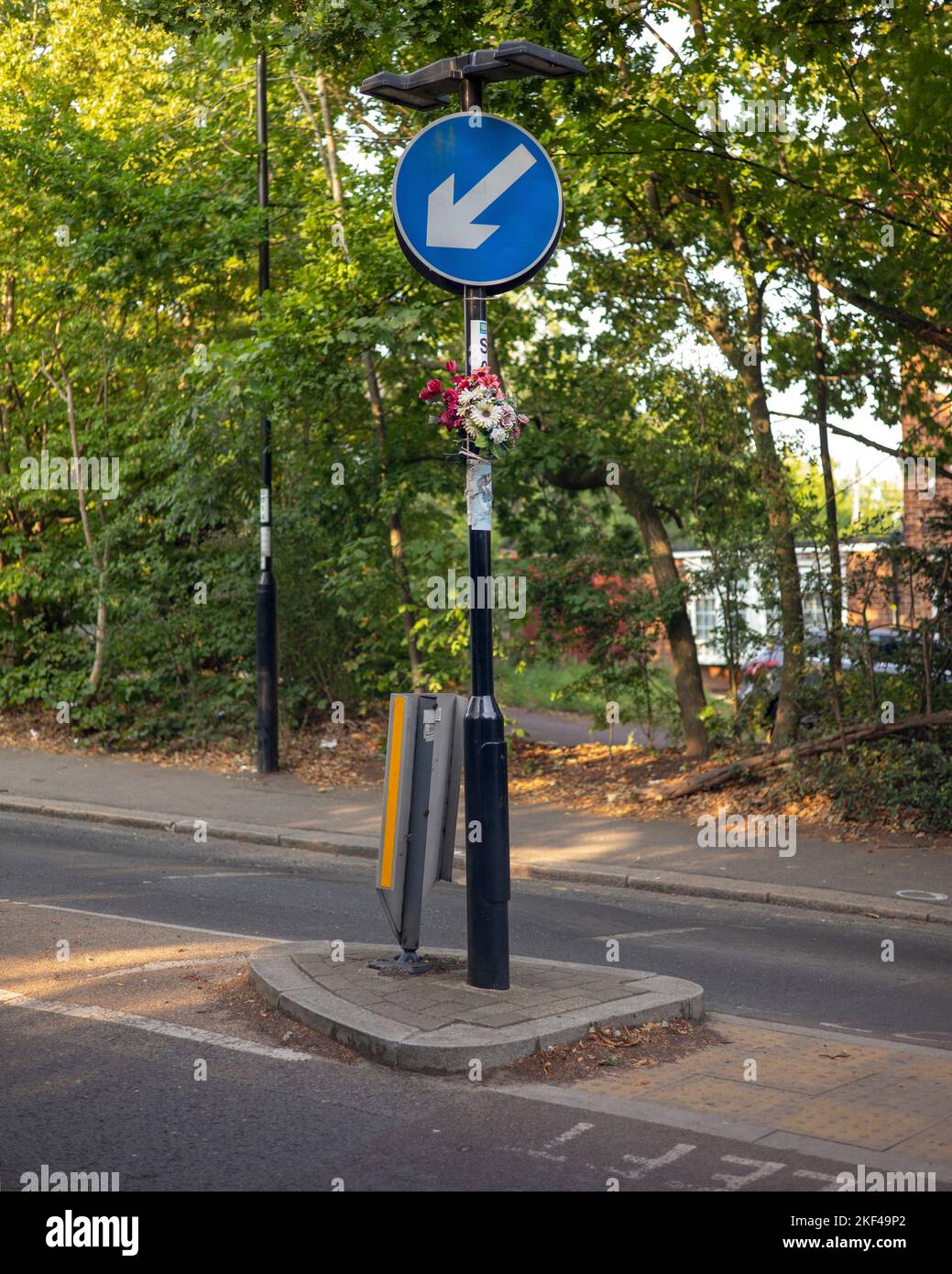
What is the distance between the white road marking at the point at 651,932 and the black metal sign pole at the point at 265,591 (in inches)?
334

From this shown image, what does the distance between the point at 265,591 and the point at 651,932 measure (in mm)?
8759

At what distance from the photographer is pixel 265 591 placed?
1661 cm

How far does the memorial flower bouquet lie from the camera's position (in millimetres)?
6094

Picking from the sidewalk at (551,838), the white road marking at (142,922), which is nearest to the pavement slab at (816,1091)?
the white road marking at (142,922)

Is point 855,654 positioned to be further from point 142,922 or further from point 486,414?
point 486,414

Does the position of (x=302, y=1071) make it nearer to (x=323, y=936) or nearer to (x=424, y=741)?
(x=424, y=741)

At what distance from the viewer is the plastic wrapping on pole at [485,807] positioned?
6062 mm

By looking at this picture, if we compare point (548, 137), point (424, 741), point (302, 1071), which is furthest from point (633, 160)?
point (302, 1071)

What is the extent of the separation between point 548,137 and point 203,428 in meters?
5.83

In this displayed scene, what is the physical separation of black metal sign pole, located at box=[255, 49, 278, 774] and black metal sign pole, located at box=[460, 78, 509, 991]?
10.2 m

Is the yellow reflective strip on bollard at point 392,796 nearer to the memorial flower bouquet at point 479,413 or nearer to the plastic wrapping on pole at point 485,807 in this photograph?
the plastic wrapping on pole at point 485,807

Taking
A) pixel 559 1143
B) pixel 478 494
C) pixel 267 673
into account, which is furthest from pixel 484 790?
pixel 267 673

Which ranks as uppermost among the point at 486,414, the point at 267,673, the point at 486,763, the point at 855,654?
the point at 486,414

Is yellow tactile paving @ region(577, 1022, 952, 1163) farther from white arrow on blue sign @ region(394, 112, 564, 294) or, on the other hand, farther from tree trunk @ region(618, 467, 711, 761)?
tree trunk @ region(618, 467, 711, 761)
